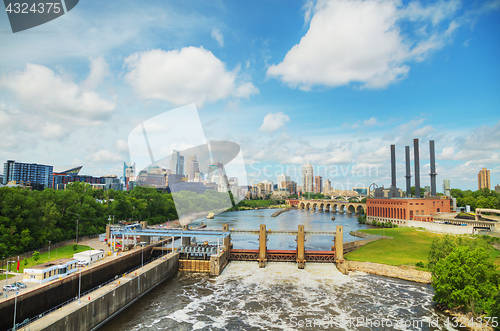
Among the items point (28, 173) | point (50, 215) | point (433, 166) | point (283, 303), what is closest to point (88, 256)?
point (50, 215)

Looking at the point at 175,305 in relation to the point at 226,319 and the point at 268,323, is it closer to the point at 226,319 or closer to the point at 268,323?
the point at 226,319

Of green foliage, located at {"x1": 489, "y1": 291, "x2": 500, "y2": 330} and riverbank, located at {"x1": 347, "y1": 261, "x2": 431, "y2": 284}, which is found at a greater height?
green foliage, located at {"x1": 489, "y1": 291, "x2": 500, "y2": 330}

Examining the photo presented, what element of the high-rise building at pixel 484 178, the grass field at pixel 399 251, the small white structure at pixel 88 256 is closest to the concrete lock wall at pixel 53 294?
the small white structure at pixel 88 256

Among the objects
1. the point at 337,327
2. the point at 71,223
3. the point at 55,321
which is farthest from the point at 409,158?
the point at 55,321

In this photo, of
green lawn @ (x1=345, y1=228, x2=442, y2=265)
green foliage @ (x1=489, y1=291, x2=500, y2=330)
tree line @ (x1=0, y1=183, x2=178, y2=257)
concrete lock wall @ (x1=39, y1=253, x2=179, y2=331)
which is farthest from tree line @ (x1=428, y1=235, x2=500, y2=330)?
tree line @ (x1=0, y1=183, x2=178, y2=257)

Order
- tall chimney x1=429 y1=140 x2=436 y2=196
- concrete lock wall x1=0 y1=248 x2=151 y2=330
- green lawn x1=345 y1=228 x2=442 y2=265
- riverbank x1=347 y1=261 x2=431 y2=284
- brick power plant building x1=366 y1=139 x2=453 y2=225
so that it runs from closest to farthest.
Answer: concrete lock wall x1=0 y1=248 x2=151 y2=330 < riverbank x1=347 y1=261 x2=431 y2=284 < green lawn x1=345 y1=228 x2=442 y2=265 < brick power plant building x1=366 y1=139 x2=453 y2=225 < tall chimney x1=429 y1=140 x2=436 y2=196

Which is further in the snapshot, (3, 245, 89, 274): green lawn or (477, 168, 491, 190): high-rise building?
(477, 168, 491, 190): high-rise building

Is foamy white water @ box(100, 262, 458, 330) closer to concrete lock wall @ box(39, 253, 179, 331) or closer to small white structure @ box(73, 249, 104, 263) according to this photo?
concrete lock wall @ box(39, 253, 179, 331)
